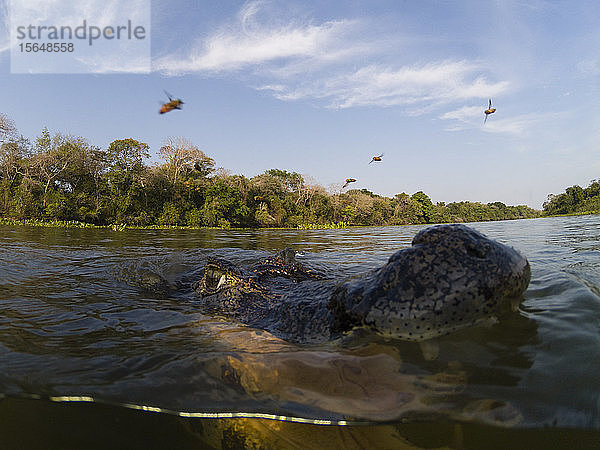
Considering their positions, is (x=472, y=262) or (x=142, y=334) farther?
(x=142, y=334)

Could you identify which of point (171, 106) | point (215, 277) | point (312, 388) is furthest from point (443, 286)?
point (171, 106)

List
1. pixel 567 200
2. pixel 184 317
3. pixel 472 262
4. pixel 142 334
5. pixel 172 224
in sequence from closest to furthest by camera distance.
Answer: pixel 472 262 < pixel 142 334 < pixel 184 317 < pixel 172 224 < pixel 567 200

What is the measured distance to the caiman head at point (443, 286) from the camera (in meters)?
1.39

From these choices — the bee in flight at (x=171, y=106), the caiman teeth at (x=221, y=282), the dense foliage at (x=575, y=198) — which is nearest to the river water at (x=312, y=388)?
the caiman teeth at (x=221, y=282)

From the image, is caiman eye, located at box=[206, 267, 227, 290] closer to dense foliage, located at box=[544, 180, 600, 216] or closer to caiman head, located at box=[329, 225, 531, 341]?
caiman head, located at box=[329, 225, 531, 341]

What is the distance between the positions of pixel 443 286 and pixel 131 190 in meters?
37.3

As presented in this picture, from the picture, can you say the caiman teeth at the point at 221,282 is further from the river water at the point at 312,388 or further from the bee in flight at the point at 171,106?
the bee in flight at the point at 171,106

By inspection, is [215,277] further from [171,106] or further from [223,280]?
[171,106]

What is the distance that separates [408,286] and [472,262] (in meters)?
0.32

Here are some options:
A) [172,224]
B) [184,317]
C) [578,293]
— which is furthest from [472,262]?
[172,224]

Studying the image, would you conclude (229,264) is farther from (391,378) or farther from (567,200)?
(567,200)

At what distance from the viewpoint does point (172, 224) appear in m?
32.3

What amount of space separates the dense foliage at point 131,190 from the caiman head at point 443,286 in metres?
23.3

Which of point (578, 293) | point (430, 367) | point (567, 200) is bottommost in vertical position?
point (430, 367)
